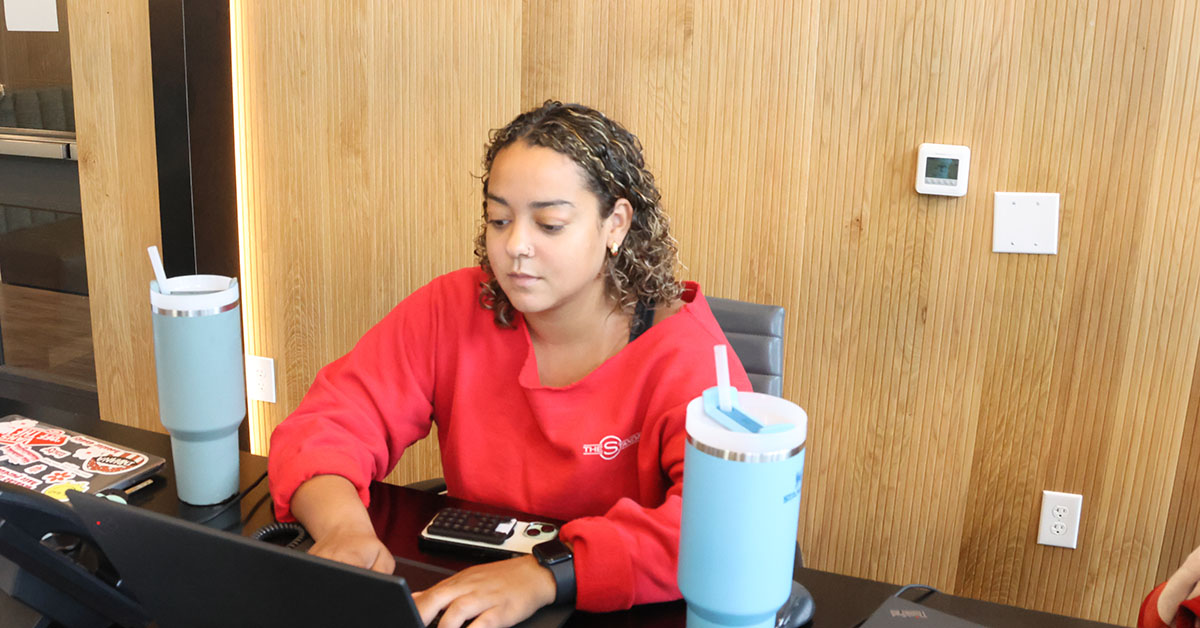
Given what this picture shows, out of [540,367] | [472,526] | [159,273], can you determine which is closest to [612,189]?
[540,367]

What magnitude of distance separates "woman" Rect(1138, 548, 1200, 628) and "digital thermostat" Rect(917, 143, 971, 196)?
94 centimetres

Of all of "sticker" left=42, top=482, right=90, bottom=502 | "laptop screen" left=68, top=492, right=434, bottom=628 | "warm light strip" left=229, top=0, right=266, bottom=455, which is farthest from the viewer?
"warm light strip" left=229, top=0, right=266, bottom=455

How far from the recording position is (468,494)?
1375mm

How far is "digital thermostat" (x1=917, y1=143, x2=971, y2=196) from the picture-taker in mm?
1845

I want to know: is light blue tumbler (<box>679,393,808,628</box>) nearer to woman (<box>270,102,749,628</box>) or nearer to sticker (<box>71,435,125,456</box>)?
woman (<box>270,102,749,628</box>)

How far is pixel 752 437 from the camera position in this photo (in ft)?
2.48

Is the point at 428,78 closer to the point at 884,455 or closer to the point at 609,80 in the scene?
the point at 609,80

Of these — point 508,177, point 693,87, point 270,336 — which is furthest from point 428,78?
point 508,177

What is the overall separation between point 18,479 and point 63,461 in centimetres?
7

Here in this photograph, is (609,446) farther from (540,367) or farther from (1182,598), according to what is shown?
(1182,598)

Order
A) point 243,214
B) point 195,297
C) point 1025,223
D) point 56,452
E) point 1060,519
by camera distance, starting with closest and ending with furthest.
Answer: point 195,297, point 56,452, point 1025,223, point 1060,519, point 243,214

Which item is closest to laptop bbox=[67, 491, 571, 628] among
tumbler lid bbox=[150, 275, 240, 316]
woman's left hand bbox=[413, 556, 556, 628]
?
woman's left hand bbox=[413, 556, 556, 628]

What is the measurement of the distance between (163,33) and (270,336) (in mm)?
829

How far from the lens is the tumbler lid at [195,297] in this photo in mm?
1183
